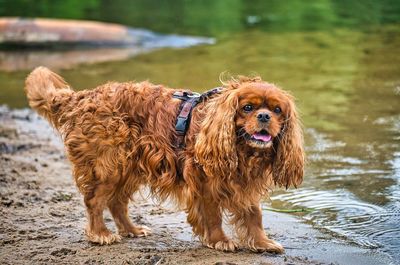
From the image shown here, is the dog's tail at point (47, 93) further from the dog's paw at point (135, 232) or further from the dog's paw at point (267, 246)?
the dog's paw at point (267, 246)

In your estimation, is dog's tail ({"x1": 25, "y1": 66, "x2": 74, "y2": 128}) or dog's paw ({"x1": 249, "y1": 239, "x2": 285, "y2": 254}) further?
dog's tail ({"x1": 25, "y1": 66, "x2": 74, "y2": 128})

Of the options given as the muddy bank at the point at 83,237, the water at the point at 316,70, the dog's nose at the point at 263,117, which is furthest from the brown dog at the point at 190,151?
the water at the point at 316,70

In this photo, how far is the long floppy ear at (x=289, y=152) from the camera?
5594mm

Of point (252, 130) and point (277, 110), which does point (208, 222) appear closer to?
point (252, 130)

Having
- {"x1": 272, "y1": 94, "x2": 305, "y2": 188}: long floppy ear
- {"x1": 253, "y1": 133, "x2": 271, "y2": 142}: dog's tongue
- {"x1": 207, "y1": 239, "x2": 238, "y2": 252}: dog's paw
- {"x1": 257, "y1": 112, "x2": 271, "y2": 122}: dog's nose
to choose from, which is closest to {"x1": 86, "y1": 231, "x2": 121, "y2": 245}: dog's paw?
{"x1": 207, "y1": 239, "x2": 238, "y2": 252}: dog's paw

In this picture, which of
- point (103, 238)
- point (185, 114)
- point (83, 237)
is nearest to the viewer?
point (185, 114)

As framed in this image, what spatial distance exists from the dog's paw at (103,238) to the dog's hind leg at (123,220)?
20cm

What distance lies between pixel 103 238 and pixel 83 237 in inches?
9.7

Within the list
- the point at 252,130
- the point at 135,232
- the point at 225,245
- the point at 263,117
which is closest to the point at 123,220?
the point at 135,232

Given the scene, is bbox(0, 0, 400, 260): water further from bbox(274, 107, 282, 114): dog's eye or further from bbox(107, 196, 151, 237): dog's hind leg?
bbox(107, 196, 151, 237): dog's hind leg

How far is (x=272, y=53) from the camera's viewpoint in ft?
51.6

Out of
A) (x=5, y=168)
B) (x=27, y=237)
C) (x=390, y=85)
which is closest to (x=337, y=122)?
(x=390, y=85)

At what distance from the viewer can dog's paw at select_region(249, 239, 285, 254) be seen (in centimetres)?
585

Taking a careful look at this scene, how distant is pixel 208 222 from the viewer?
594cm
